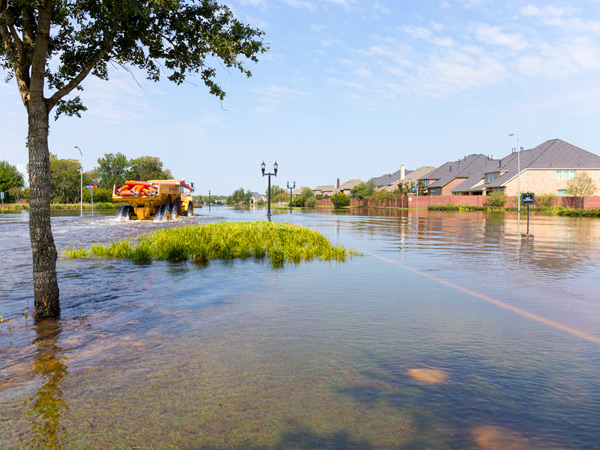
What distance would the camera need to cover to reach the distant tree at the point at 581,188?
6297cm

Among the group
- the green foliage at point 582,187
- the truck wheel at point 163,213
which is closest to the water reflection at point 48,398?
the truck wheel at point 163,213

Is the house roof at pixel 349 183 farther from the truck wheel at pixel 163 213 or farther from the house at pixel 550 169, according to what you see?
the truck wheel at pixel 163 213

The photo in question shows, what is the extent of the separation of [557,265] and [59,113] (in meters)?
13.2

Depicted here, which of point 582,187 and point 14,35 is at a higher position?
point 582,187

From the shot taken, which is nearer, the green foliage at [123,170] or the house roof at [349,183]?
the green foliage at [123,170]

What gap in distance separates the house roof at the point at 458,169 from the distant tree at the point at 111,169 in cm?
8062

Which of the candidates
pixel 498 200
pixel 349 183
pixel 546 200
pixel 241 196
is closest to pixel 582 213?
pixel 546 200

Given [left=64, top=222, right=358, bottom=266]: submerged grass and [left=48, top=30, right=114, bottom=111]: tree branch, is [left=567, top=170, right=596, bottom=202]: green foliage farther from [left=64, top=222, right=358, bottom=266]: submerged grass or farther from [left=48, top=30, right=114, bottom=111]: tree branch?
[left=48, top=30, right=114, bottom=111]: tree branch

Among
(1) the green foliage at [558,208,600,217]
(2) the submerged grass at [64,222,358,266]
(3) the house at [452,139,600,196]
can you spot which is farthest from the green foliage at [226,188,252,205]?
(2) the submerged grass at [64,222,358,266]

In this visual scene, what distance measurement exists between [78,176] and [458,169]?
9176 centimetres

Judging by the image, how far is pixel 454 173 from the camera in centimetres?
9688

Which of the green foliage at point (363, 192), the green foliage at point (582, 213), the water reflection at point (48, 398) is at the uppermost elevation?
the green foliage at point (363, 192)

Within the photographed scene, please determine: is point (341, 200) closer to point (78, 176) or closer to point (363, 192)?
point (363, 192)

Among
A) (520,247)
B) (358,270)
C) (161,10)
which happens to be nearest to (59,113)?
(161,10)
